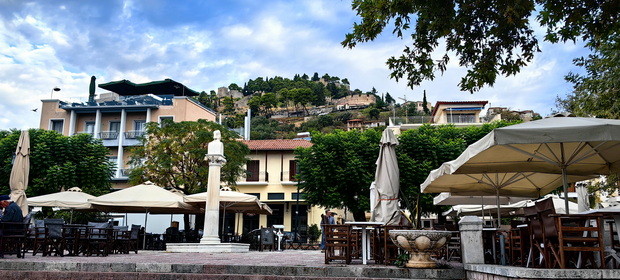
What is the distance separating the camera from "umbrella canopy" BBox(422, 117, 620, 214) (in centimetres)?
611

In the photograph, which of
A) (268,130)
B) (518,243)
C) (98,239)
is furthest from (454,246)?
(268,130)

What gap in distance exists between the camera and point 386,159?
999 cm

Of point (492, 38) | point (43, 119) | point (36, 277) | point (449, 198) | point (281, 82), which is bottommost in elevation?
point (36, 277)

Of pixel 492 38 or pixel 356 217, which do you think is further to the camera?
pixel 356 217

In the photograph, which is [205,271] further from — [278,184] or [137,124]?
[137,124]

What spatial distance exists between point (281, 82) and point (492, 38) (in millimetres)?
127192

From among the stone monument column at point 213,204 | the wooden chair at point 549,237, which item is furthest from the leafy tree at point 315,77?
the wooden chair at point 549,237

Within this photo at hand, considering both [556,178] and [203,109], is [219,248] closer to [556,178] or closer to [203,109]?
[556,178]

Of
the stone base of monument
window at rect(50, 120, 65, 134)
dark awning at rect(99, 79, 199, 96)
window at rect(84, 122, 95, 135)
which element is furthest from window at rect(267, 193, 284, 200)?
the stone base of monument

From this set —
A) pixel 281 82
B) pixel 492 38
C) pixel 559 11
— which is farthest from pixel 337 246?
pixel 281 82

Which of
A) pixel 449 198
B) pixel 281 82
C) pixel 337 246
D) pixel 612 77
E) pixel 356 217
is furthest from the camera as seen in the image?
pixel 281 82

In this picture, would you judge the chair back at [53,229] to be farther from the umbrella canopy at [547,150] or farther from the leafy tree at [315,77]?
the leafy tree at [315,77]

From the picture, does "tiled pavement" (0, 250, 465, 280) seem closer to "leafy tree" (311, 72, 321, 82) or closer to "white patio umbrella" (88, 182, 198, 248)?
"white patio umbrella" (88, 182, 198, 248)

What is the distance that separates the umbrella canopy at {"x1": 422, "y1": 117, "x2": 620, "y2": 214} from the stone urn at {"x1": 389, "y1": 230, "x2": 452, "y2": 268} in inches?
52.4
